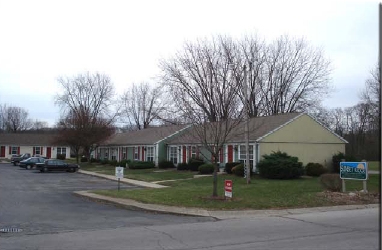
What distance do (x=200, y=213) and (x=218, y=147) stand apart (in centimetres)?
360

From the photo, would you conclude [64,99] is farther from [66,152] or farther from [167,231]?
[167,231]

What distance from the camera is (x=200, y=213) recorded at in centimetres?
1380

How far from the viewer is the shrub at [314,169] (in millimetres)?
29688

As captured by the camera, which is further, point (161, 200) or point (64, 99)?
point (64, 99)

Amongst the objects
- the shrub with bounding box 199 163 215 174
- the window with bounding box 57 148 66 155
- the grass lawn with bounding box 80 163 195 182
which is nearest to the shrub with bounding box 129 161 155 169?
the grass lawn with bounding box 80 163 195 182

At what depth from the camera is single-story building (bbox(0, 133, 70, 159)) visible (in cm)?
7962

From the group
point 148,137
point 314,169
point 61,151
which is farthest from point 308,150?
point 61,151

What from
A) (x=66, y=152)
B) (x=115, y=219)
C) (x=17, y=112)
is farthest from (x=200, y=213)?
(x=17, y=112)

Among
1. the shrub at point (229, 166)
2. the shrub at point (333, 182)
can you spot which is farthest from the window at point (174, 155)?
the shrub at point (333, 182)

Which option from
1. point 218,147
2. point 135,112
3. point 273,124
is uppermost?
point 135,112

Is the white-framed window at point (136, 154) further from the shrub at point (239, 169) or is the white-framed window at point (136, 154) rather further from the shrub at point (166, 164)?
the shrub at point (239, 169)

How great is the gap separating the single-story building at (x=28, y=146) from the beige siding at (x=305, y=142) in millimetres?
56770

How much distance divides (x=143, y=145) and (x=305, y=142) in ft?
69.7

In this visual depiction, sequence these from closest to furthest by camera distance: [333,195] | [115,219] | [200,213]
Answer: [115,219], [200,213], [333,195]
